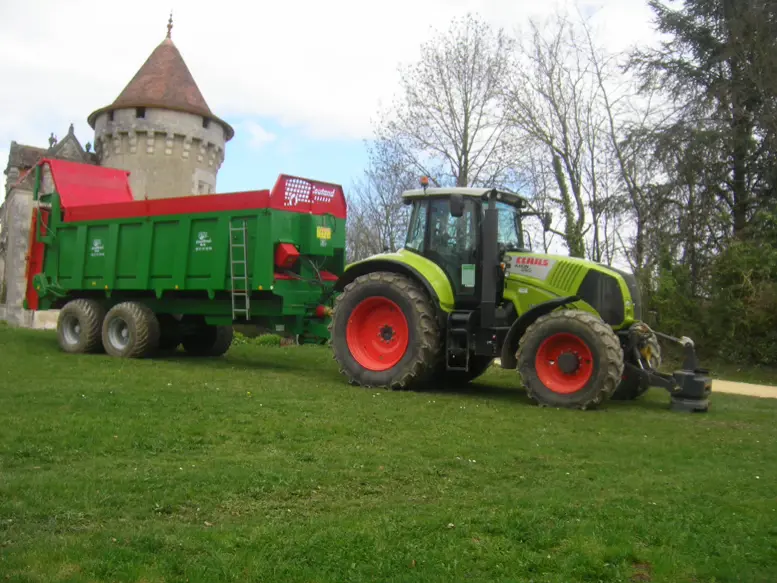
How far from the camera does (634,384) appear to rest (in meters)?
11.4

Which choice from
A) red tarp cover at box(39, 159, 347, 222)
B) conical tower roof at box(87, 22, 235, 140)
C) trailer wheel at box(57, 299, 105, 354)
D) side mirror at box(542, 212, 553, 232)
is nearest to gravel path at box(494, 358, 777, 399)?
side mirror at box(542, 212, 553, 232)

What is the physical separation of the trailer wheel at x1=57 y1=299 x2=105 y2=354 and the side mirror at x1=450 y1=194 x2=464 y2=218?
26.8 ft

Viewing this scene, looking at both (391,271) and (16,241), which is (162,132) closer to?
(16,241)

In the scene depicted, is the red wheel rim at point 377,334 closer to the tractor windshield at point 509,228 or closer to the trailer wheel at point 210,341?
the tractor windshield at point 509,228

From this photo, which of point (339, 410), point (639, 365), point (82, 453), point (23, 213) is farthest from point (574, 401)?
point (23, 213)

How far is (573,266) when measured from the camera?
10938mm

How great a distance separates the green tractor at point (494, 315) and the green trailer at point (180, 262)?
4.46ft

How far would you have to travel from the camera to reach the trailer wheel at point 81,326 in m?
15.5

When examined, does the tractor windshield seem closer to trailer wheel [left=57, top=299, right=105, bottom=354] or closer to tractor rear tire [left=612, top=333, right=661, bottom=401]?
tractor rear tire [left=612, top=333, right=661, bottom=401]

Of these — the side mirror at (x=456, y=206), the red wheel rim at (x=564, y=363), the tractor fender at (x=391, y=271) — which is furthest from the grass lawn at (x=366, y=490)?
the side mirror at (x=456, y=206)

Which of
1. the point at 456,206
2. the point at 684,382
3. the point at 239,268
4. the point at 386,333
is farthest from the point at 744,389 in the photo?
the point at 239,268

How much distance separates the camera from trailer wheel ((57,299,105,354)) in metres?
15.5

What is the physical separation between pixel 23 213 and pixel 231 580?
36.1 metres

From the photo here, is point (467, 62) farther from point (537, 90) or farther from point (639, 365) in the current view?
point (639, 365)
